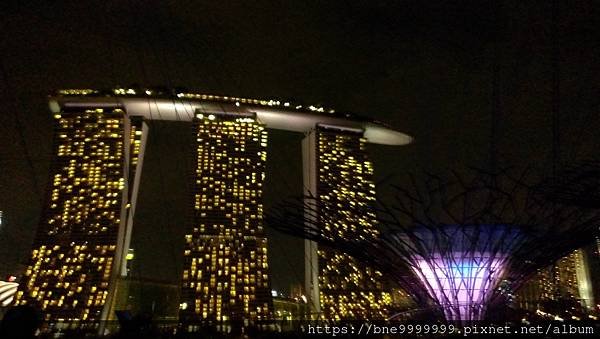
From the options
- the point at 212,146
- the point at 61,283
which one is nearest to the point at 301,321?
the point at 61,283

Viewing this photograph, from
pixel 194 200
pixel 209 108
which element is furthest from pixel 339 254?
pixel 209 108

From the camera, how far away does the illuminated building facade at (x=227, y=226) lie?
269 ft

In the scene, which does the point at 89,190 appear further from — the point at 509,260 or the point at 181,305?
the point at 509,260

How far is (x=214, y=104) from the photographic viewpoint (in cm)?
9269

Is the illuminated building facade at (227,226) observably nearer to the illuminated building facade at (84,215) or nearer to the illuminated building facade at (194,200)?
the illuminated building facade at (194,200)

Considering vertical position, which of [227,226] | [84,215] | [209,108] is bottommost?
[227,226]

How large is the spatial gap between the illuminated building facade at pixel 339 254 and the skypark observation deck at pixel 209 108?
7.45 feet

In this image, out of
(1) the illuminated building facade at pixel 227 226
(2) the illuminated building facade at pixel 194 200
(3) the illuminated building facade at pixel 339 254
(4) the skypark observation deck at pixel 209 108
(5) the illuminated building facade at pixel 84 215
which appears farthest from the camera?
(4) the skypark observation deck at pixel 209 108

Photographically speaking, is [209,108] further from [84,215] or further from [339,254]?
[339,254]

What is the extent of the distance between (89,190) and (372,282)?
49.5 meters

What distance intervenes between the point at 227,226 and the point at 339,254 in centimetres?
2007

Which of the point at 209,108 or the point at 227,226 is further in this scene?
the point at 209,108

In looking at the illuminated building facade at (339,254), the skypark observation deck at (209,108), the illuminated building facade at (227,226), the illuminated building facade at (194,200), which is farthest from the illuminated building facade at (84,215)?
the illuminated building facade at (339,254)

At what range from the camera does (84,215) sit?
3356 inches
